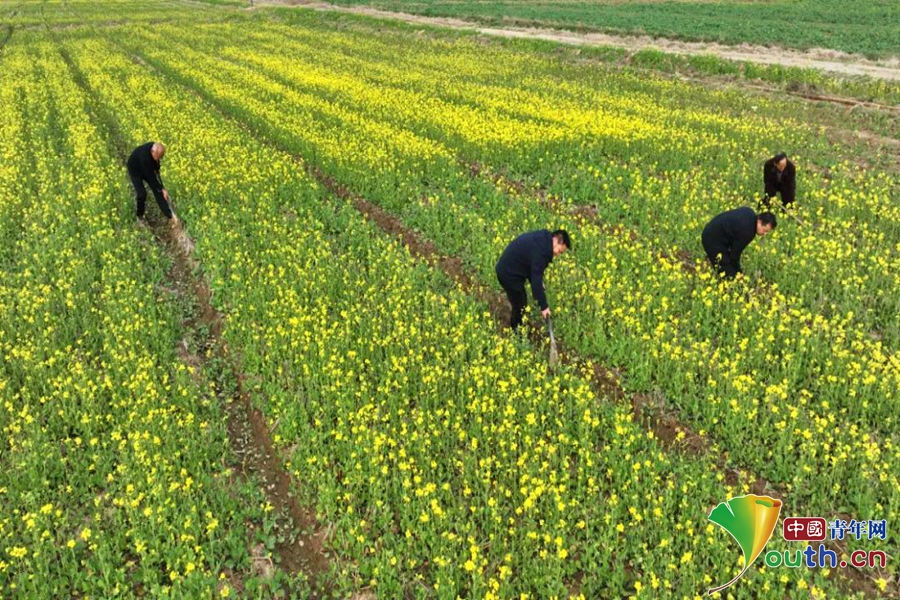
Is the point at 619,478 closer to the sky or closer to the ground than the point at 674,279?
closer to the ground

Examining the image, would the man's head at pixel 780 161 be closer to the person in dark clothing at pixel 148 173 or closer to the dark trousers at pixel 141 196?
the person in dark clothing at pixel 148 173

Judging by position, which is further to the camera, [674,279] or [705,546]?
[674,279]

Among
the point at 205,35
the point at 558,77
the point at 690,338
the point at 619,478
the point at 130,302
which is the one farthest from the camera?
the point at 205,35

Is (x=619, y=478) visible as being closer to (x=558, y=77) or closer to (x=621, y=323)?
(x=621, y=323)

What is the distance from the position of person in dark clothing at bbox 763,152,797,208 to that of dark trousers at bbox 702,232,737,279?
340cm

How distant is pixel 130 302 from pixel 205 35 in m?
40.9

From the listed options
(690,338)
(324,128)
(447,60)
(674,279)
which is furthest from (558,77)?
(690,338)

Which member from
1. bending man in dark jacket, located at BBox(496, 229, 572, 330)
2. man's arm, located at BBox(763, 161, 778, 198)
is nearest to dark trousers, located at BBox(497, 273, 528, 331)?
bending man in dark jacket, located at BBox(496, 229, 572, 330)

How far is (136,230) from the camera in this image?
13.1m

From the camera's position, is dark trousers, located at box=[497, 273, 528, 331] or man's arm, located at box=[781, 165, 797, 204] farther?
man's arm, located at box=[781, 165, 797, 204]

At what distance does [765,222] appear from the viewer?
29.4ft

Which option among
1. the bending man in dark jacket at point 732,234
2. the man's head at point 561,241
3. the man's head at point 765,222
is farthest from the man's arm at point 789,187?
the man's head at point 561,241

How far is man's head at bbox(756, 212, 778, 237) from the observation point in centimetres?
888

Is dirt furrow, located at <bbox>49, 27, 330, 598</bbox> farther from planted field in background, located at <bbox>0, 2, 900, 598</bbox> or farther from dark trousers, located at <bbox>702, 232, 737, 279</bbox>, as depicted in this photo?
dark trousers, located at <bbox>702, 232, 737, 279</bbox>
